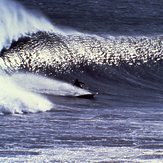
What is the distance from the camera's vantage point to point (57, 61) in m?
31.8

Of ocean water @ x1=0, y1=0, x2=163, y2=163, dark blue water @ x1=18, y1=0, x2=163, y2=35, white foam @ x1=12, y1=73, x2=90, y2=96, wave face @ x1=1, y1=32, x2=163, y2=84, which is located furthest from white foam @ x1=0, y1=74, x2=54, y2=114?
dark blue water @ x1=18, y1=0, x2=163, y2=35

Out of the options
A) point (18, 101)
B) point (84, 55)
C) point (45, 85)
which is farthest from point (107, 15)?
point (18, 101)

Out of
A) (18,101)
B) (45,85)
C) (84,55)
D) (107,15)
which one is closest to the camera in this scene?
(18,101)

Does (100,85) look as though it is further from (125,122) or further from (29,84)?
(125,122)

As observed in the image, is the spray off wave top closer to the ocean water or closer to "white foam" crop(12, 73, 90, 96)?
the ocean water

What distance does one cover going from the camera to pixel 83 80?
98.5 ft

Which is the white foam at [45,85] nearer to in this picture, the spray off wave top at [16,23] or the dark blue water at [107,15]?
the spray off wave top at [16,23]

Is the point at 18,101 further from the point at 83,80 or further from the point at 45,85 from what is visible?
the point at 83,80

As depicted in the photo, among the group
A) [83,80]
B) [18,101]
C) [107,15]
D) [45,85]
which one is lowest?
[83,80]

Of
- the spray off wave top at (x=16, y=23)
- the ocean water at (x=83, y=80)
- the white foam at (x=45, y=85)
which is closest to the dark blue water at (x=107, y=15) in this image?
the ocean water at (x=83, y=80)

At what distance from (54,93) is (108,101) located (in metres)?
2.03

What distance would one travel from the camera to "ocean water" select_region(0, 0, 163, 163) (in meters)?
14.9

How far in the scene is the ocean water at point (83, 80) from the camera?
14898mm

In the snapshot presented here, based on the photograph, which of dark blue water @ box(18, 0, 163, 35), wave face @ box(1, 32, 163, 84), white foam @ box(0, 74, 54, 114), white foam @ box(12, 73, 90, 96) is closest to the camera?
white foam @ box(0, 74, 54, 114)
